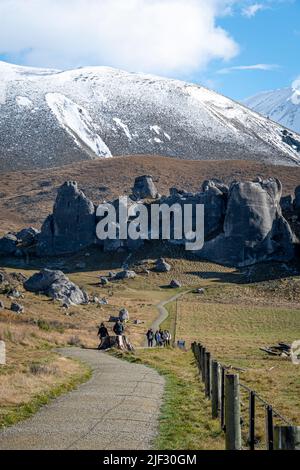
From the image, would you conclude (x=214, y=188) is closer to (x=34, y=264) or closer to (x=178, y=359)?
(x=34, y=264)

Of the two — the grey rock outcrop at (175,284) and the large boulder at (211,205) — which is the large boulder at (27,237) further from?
the grey rock outcrop at (175,284)

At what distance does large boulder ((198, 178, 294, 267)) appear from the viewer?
8969cm

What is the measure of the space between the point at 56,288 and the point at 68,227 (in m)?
41.3

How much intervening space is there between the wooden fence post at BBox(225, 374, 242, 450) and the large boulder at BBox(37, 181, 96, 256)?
8966cm

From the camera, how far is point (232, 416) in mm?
10711

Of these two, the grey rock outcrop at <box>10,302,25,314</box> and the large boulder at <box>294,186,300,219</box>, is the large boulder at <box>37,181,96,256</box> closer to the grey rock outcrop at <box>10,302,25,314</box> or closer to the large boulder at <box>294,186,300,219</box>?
the large boulder at <box>294,186,300,219</box>

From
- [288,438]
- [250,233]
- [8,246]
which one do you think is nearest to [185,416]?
[288,438]

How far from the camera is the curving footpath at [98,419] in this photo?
10.9 m

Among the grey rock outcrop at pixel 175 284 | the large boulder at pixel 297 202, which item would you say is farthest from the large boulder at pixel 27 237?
the large boulder at pixel 297 202

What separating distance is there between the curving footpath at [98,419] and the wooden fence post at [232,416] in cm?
139

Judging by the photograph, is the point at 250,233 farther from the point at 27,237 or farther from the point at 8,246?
the point at 8,246

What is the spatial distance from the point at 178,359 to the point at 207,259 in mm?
63079

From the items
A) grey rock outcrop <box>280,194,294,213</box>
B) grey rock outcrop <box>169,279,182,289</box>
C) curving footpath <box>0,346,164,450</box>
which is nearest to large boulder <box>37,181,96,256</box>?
grey rock outcrop <box>169,279,182,289</box>

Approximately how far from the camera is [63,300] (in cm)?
5922
